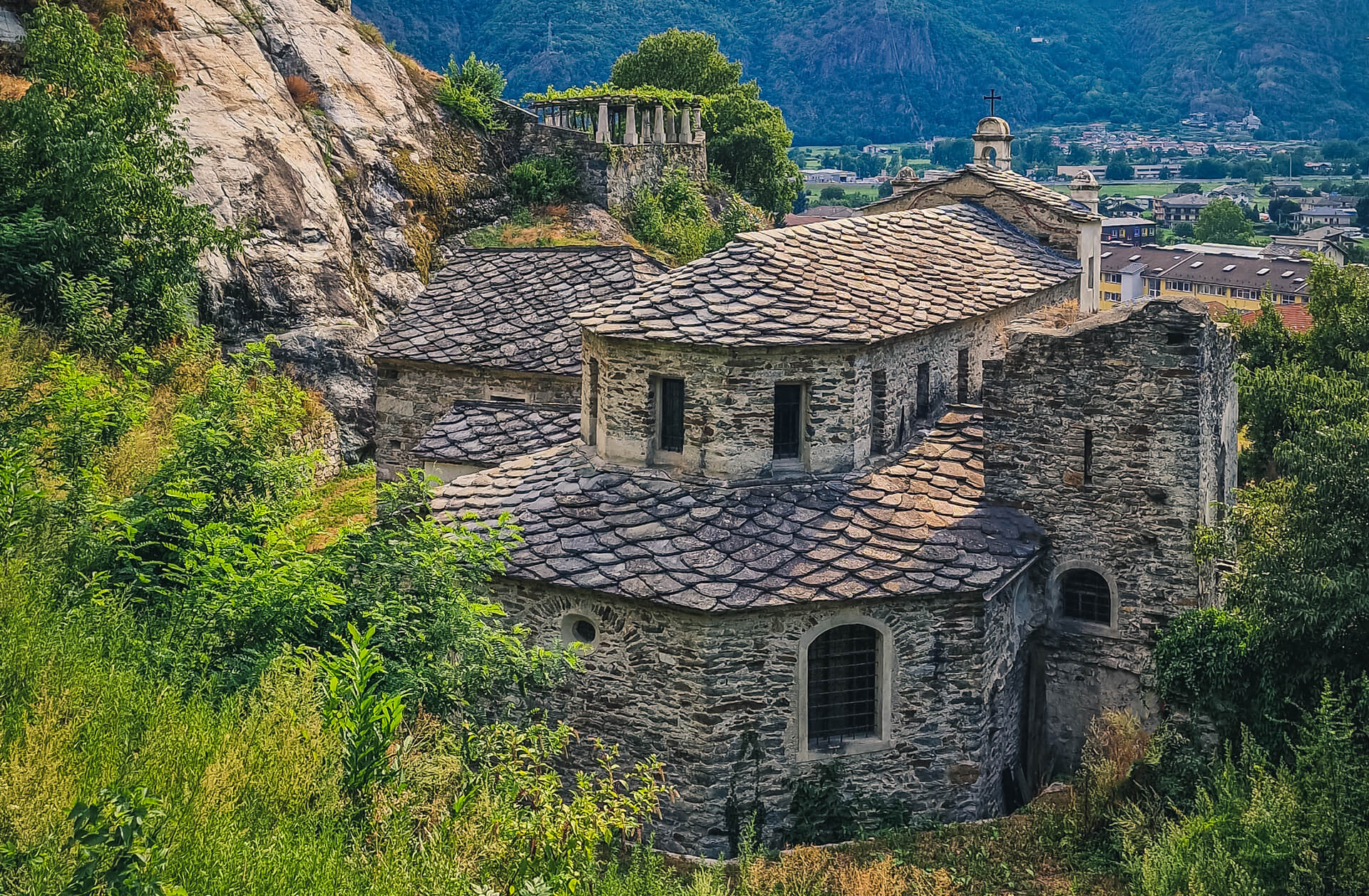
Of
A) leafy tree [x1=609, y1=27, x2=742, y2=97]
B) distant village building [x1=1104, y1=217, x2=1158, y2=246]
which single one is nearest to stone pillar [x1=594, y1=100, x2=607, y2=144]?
leafy tree [x1=609, y1=27, x2=742, y2=97]

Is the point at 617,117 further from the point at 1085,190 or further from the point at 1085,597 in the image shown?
the point at 1085,597

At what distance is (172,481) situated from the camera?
1356 cm

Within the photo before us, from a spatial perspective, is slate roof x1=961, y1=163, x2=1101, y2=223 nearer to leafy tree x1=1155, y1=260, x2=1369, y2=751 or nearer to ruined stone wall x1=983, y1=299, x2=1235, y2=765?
ruined stone wall x1=983, y1=299, x2=1235, y2=765

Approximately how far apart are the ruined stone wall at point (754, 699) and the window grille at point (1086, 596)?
1.88 m

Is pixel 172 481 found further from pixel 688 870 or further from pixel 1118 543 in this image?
pixel 1118 543

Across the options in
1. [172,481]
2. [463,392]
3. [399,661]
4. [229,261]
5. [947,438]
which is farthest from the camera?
[229,261]

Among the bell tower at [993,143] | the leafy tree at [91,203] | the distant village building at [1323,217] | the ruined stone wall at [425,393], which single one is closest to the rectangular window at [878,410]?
the ruined stone wall at [425,393]

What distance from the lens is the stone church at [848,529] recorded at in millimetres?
16516

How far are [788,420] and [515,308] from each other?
A: 8589 millimetres

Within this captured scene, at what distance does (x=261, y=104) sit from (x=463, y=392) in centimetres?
1440

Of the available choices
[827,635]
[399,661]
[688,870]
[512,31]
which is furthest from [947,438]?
[512,31]

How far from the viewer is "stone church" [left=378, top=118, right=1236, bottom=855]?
16516 mm

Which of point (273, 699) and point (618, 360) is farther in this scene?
point (618, 360)

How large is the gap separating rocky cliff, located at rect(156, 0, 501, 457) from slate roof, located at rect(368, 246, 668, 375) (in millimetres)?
6037
